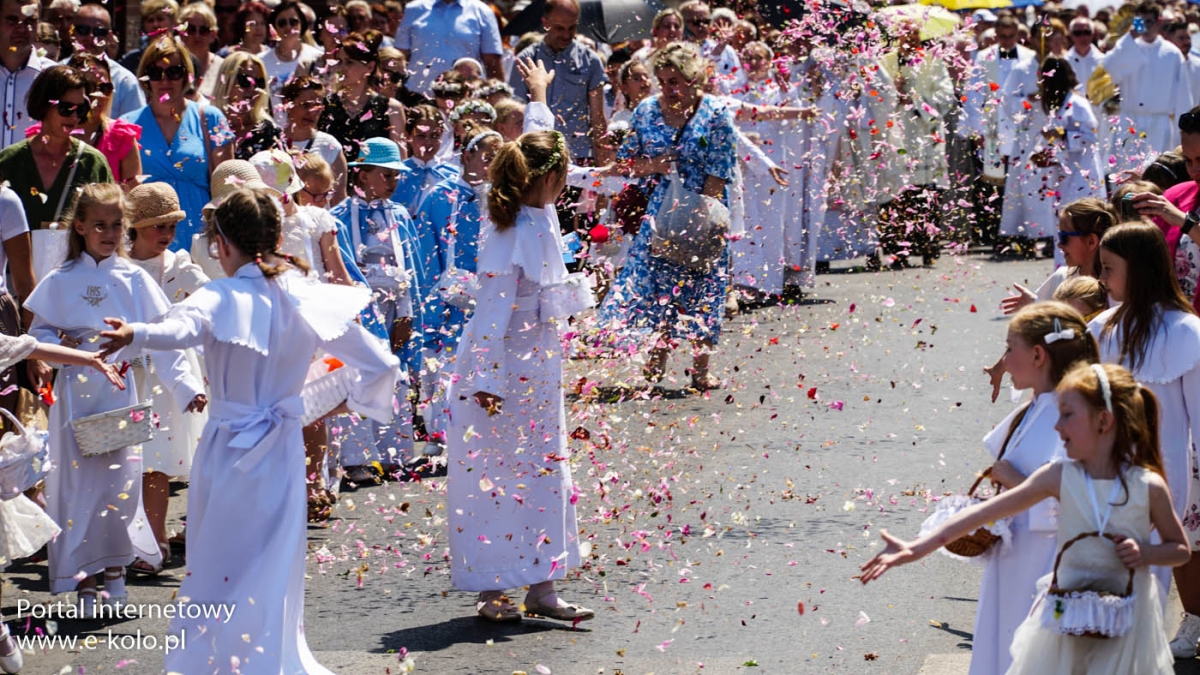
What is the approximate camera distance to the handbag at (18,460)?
6250 millimetres

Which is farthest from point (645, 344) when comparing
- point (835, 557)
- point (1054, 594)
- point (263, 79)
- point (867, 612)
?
point (1054, 594)

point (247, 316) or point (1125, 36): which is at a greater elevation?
point (1125, 36)

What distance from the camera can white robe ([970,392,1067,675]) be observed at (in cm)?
520

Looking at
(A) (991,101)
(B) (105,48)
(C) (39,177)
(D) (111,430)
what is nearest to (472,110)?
(C) (39,177)

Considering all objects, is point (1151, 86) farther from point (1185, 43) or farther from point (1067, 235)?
point (1067, 235)

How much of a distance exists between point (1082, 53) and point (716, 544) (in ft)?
50.3

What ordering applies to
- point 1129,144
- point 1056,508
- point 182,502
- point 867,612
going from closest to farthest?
point 1056,508, point 867,612, point 182,502, point 1129,144

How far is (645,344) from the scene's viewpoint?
1195 cm

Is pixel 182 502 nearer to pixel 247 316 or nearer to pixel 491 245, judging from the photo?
pixel 491 245

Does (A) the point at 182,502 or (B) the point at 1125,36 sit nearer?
(A) the point at 182,502

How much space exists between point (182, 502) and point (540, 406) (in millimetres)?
2900

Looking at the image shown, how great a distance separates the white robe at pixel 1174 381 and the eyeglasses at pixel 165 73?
576cm

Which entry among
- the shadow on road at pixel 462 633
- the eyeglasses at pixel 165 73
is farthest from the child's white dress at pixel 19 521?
the eyeglasses at pixel 165 73

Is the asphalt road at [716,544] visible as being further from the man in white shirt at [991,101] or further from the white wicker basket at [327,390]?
the man in white shirt at [991,101]
